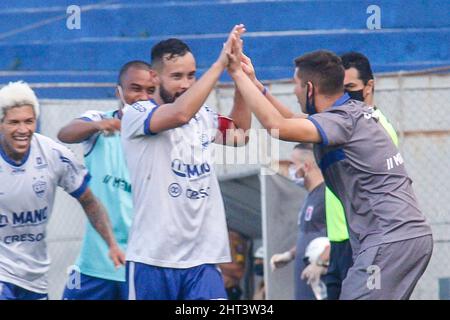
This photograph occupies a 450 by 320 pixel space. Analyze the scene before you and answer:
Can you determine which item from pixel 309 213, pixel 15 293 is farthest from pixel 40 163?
pixel 309 213

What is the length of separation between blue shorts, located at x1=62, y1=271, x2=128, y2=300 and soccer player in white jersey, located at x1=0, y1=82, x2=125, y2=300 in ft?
Answer: 1.97

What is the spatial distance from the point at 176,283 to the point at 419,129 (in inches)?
145

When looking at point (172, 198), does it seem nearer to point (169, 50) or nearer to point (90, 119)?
point (169, 50)

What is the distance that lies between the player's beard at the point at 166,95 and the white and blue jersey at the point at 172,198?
10 cm

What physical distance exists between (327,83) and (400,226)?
0.87 metres

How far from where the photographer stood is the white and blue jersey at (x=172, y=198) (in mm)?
6324

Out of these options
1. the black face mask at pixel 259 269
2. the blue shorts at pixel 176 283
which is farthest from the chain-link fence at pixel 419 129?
the blue shorts at pixel 176 283

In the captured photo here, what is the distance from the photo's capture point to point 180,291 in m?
6.33

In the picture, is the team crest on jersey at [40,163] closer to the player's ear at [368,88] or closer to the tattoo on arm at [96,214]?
the tattoo on arm at [96,214]

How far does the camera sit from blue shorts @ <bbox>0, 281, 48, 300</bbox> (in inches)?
266

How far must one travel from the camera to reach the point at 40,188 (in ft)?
22.6

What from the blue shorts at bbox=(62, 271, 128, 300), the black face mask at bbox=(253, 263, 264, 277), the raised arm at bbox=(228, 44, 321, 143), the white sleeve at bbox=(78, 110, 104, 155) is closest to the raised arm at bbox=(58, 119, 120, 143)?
the white sleeve at bbox=(78, 110, 104, 155)

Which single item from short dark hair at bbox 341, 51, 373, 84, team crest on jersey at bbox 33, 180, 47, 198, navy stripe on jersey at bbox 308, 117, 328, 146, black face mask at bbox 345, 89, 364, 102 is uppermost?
short dark hair at bbox 341, 51, 373, 84

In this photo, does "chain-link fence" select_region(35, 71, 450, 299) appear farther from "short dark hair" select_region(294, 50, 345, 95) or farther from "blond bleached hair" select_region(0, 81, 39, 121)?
"short dark hair" select_region(294, 50, 345, 95)
